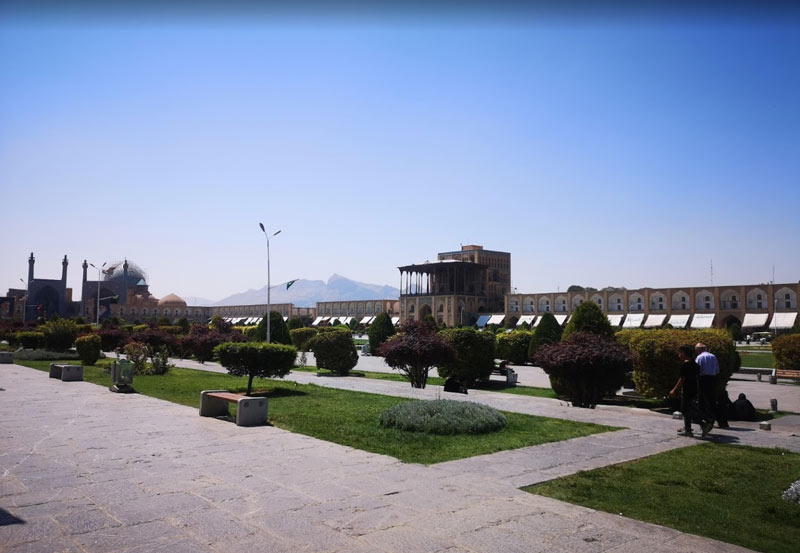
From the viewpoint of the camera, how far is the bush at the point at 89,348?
73.2 feet

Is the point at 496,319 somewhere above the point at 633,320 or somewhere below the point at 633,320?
below

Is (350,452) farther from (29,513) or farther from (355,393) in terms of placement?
(355,393)

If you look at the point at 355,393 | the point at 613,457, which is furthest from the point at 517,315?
the point at 613,457

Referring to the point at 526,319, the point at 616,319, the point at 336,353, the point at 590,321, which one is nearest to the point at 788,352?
the point at 590,321

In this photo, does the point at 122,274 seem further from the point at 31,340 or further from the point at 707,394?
the point at 707,394

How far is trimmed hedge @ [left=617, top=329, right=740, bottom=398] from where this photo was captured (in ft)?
37.2

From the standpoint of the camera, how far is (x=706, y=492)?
17.9 ft

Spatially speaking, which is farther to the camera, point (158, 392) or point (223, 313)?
point (223, 313)

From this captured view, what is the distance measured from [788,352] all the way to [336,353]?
56.3ft

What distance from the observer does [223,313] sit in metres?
116

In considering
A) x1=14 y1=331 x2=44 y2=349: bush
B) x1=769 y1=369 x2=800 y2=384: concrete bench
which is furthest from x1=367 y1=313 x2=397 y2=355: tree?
x1=769 y1=369 x2=800 y2=384: concrete bench

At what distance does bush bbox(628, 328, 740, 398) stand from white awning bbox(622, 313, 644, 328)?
52.5m

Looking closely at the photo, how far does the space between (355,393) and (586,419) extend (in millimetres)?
6035

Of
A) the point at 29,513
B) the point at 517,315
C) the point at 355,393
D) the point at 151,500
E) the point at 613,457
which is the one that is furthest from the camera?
the point at 517,315
